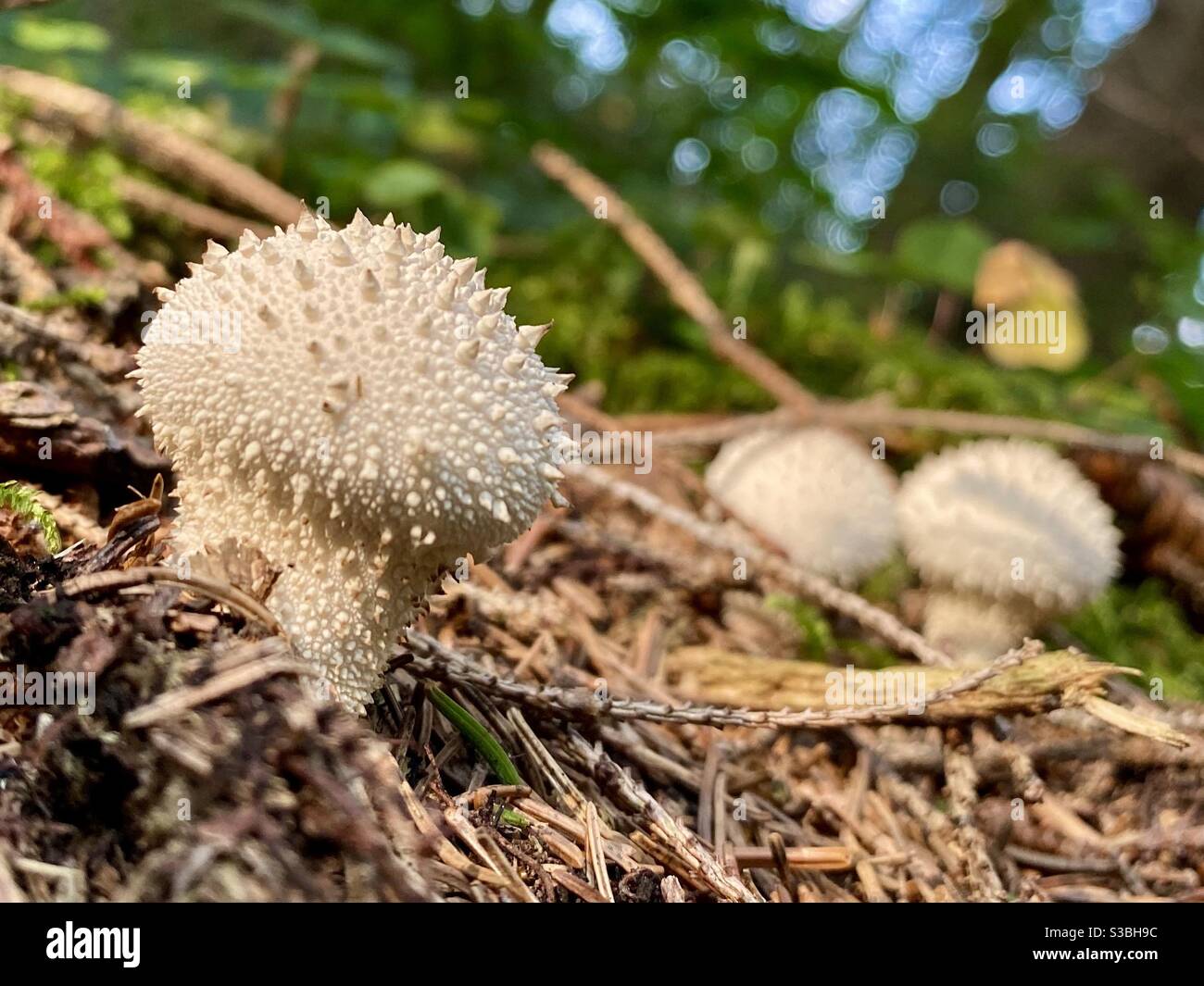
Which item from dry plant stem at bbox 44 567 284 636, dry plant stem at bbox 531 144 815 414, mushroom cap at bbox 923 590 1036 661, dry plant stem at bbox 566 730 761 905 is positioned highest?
dry plant stem at bbox 531 144 815 414

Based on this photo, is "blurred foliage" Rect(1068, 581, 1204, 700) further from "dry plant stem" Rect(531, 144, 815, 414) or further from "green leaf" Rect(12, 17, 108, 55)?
"green leaf" Rect(12, 17, 108, 55)

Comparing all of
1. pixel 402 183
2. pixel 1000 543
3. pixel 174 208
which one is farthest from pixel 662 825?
pixel 402 183

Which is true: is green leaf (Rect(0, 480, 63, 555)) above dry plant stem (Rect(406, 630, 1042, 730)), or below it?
above

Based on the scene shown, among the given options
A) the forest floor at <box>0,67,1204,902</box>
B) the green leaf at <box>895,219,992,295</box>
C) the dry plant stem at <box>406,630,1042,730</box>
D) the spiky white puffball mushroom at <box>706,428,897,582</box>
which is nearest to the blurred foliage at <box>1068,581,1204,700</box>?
the forest floor at <box>0,67,1204,902</box>

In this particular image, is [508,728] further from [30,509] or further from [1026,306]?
[1026,306]

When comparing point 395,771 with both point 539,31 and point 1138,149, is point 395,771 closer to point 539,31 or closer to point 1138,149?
point 539,31
